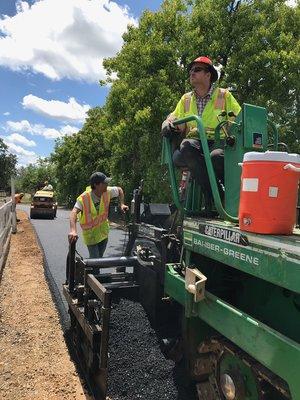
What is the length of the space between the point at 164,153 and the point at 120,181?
1835 centimetres

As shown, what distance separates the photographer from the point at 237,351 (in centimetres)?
285

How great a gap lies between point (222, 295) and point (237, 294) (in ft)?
0.38

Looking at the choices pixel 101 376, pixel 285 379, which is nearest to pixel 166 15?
pixel 101 376

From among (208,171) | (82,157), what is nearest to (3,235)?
(208,171)

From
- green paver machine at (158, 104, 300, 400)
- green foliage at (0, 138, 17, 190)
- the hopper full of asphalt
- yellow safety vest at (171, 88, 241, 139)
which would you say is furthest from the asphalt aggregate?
green foliage at (0, 138, 17, 190)

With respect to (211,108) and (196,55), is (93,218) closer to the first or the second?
(211,108)

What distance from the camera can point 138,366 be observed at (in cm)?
426

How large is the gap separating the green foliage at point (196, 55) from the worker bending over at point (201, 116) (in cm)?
979

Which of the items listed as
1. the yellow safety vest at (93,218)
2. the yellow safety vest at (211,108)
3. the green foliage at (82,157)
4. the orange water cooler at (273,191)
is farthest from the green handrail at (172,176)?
the green foliage at (82,157)

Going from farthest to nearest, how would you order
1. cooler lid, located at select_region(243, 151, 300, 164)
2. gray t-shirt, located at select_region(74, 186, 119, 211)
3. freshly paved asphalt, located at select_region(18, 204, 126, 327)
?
freshly paved asphalt, located at select_region(18, 204, 126, 327), gray t-shirt, located at select_region(74, 186, 119, 211), cooler lid, located at select_region(243, 151, 300, 164)

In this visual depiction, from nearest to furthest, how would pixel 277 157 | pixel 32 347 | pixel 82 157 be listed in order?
pixel 277 157 → pixel 32 347 → pixel 82 157

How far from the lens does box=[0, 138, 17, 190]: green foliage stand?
327 feet

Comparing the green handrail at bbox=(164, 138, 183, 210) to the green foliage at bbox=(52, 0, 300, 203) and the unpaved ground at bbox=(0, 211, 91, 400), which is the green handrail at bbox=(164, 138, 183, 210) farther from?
the green foliage at bbox=(52, 0, 300, 203)

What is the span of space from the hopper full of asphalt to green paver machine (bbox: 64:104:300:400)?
13 centimetres
